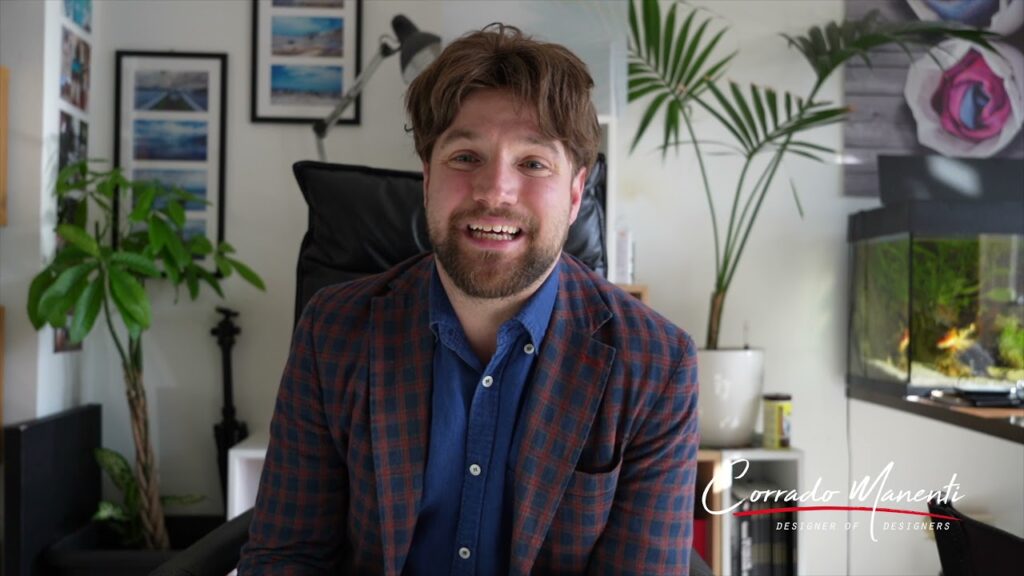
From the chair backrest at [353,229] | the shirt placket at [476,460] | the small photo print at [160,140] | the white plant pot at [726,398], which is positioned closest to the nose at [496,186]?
the shirt placket at [476,460]

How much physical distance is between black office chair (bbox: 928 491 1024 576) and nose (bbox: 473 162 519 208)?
0.70m

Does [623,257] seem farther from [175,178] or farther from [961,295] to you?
[175,178]

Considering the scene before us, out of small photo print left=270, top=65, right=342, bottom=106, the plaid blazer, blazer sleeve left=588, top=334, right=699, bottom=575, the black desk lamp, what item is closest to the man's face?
the plaid blazer

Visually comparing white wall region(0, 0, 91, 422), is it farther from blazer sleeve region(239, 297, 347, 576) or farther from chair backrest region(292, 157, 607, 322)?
blazer sleeve region(239, 297, 347, 576)

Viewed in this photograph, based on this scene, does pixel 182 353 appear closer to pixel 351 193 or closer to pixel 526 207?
pixel 351 193

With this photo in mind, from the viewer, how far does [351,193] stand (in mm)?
1745

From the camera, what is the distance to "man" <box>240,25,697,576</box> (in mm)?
1271

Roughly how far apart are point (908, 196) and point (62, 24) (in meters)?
2.50

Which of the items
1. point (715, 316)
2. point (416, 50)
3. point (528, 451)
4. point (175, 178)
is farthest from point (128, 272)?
point (528, 451)

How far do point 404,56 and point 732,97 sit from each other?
1036 millimetres

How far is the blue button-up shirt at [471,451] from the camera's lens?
1.29 meters

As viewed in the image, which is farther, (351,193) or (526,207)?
(351,193)

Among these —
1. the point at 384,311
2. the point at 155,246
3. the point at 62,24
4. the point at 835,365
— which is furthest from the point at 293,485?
the point at 835,365

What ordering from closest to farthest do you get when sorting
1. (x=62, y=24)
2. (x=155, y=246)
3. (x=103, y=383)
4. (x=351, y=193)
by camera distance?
(x=351, y=193) < (x=155, y=246) < (x=62, y=24) < (x=103, y=383)
